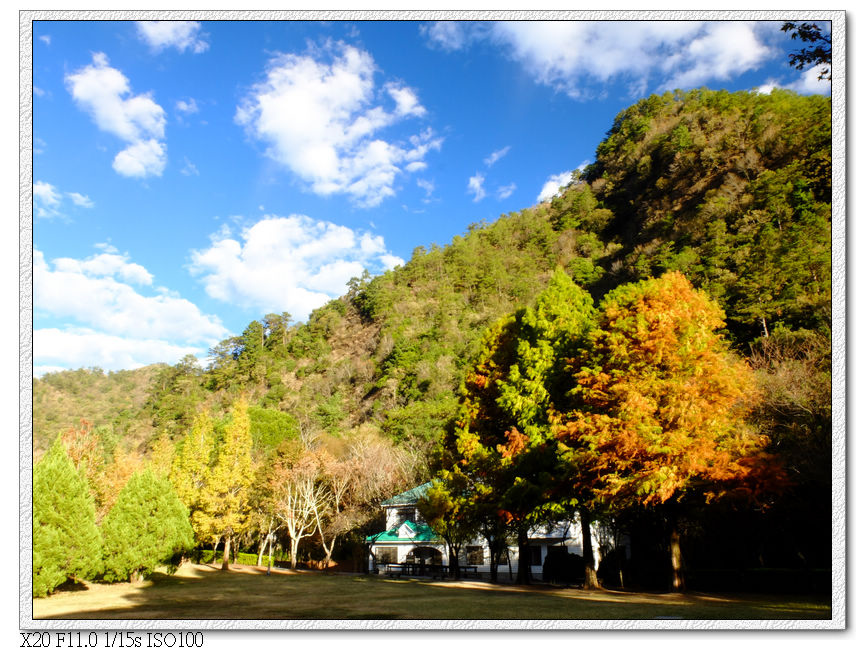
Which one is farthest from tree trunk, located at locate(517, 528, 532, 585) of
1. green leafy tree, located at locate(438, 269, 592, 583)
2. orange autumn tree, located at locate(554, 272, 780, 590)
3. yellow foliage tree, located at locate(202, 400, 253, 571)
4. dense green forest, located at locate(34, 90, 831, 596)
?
yellow foliage tree, located at locate(202, 400, 253, 571)

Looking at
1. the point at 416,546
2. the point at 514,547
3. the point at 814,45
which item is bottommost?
the point at 416,546

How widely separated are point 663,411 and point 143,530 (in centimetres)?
1665

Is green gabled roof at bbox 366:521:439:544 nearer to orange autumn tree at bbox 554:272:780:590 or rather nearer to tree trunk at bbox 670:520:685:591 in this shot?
tree trunk at bbox 670:520:685:591

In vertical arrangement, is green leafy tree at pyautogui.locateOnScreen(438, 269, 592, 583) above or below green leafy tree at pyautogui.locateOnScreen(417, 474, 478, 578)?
above

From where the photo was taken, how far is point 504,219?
3177 inches

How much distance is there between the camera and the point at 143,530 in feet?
57.4

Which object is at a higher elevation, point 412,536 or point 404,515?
point 404,515

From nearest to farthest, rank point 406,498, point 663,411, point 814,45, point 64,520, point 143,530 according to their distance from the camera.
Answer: point 814,45, point 64,520, point 663,411, point 143,530, point 406,498

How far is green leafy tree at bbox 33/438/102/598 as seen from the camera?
9.73 meters

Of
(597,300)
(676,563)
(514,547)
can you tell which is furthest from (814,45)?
(597,300)

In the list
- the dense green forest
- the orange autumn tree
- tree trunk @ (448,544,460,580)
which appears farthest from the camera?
tree trunk @ (448,544,460,580)

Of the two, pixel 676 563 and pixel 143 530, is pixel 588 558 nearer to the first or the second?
pixel 676 563

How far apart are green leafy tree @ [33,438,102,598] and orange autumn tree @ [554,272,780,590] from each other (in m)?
10.8

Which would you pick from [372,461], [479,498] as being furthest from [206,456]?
[479,498]
